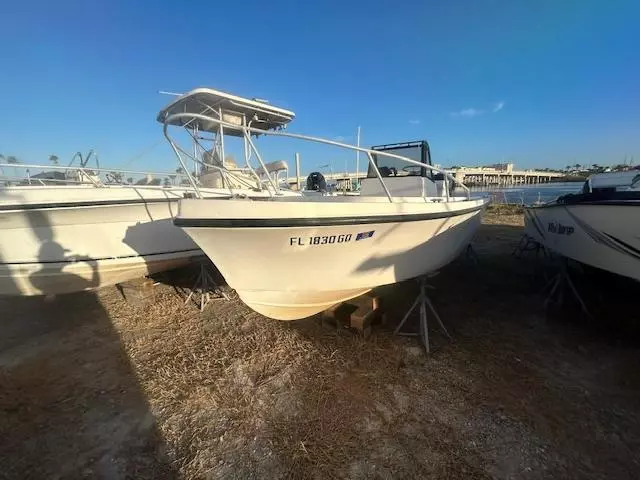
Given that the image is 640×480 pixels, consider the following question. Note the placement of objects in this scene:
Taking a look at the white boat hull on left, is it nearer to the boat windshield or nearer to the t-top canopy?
the t-top canopy

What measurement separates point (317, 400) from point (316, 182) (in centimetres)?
542

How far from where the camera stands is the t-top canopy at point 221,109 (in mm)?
4785

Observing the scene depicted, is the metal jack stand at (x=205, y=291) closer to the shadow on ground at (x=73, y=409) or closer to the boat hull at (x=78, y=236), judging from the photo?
the boat hull at (x=78, y=236)

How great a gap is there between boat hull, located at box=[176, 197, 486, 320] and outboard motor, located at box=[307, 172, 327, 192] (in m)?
3.77

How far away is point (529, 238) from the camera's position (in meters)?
7.86

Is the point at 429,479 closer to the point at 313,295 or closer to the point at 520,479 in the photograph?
the point at 520,479

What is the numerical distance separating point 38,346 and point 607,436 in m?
6.45

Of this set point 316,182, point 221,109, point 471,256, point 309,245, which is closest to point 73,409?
point 309,245

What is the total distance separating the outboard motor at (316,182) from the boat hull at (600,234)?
454 centimetres

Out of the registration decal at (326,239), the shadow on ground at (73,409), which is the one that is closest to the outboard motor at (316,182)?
the registration decal at (326,239)

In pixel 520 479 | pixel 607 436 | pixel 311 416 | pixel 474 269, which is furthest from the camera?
pixel 474 269

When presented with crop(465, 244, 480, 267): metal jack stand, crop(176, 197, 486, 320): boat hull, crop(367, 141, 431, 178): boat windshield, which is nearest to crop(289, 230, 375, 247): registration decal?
crop(176, 197, 486, 320): boat hull

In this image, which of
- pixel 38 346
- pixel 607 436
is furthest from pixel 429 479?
→ pixel 38 346

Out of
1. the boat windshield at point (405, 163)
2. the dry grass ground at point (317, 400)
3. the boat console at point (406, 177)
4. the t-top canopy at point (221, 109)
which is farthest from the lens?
the boat windshield at point (405, 163)
